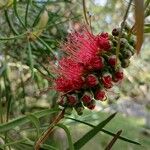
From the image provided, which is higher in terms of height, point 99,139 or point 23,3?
A: point 23,3

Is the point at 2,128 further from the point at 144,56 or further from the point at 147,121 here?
the point at 144,56

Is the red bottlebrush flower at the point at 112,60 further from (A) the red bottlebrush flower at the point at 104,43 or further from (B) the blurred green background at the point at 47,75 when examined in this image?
(B) the blurred green background at the point at 47,75

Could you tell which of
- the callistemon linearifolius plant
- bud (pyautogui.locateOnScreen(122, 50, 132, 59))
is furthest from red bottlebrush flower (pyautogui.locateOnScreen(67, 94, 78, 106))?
bud (pyautogui.locateOnScreen(122, 50, 132, 59))

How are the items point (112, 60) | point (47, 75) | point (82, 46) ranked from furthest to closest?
point (47, 75)
point (82, 46)
point (112, 60)

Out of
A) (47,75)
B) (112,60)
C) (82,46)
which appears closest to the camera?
(112,60)

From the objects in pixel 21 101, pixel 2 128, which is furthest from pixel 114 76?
pixel 21 101

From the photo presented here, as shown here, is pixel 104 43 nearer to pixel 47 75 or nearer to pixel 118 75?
pixel 118 75

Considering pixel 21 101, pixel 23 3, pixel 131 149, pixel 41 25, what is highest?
pixel 23 3

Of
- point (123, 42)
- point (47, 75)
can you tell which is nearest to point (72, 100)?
point (123, 42)
